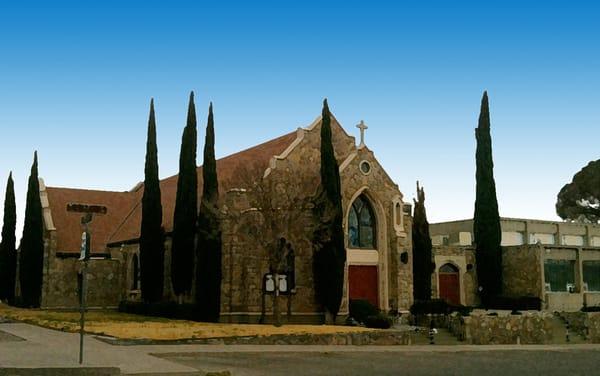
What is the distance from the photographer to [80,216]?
151 feet

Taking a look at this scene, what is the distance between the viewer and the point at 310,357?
19.5 m

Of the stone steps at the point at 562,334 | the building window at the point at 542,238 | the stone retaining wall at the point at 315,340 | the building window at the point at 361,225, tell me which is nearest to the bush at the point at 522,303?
the stone steps at the point at 562,334

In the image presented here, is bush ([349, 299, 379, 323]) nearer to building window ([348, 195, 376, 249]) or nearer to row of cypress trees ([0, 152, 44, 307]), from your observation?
building window ([348, 195, 376, 249])

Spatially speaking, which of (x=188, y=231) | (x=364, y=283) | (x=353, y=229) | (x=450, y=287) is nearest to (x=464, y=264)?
(x=450, y=287)

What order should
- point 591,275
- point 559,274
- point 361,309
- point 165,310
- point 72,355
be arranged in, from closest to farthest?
point 72,355, point 361,309, point 165,310, point 559,274, point 591,275

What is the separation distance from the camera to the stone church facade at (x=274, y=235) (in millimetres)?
29453

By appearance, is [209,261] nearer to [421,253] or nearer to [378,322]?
[378,322]

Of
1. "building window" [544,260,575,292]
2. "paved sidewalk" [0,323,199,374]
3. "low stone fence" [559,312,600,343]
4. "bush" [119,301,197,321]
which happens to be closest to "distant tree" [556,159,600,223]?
"building window" [544,260,575,292]

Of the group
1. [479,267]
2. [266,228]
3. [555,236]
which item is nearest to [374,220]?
[266,228]

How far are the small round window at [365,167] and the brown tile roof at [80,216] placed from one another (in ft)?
64.5

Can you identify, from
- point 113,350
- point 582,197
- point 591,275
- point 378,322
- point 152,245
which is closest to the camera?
point 113,350

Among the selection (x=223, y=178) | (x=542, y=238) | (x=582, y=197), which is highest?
(x=582, y=197)

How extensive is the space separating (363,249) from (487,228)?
11637 mm

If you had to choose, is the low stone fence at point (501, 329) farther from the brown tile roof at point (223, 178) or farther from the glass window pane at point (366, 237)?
the brown tile roof at point (223, 178)
